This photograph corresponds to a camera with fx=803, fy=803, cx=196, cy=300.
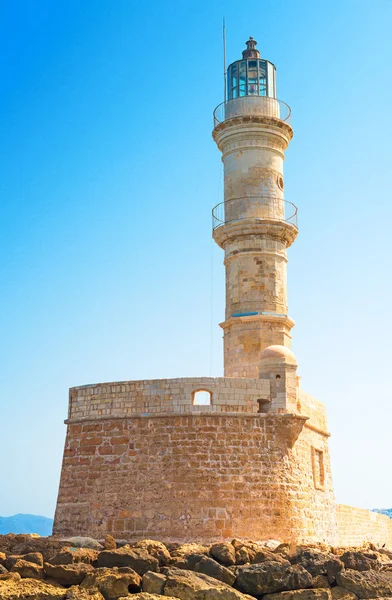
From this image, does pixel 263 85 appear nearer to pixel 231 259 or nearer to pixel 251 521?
pixel 231 259

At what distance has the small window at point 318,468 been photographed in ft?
50.7

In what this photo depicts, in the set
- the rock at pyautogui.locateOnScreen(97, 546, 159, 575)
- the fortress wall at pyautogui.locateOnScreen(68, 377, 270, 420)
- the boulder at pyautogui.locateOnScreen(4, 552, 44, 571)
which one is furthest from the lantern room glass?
the boulder at pyautogui.locateOnScreen(4, 552, 44, 571)

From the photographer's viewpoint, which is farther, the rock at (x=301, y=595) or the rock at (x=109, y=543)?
the rock at (x=109, y=543)

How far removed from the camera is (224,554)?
11109 mm

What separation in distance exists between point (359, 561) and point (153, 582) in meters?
3.10

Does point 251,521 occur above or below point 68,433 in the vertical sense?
below

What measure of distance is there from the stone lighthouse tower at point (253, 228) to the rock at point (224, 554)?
6.04 metres

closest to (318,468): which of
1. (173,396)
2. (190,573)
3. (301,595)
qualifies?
(173,396)

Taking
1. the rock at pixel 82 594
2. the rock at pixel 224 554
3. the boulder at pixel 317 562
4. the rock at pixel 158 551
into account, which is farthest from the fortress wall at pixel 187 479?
the rock at pixel 82 594

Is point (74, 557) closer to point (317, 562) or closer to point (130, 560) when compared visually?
point (130, 560)

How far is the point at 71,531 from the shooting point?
13.7 meters

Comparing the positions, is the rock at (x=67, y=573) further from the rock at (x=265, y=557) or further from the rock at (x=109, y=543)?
the rock at (x=265, y=557)

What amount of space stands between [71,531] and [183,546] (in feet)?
8.42

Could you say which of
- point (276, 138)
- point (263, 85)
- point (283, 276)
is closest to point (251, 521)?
point (283, 276)
